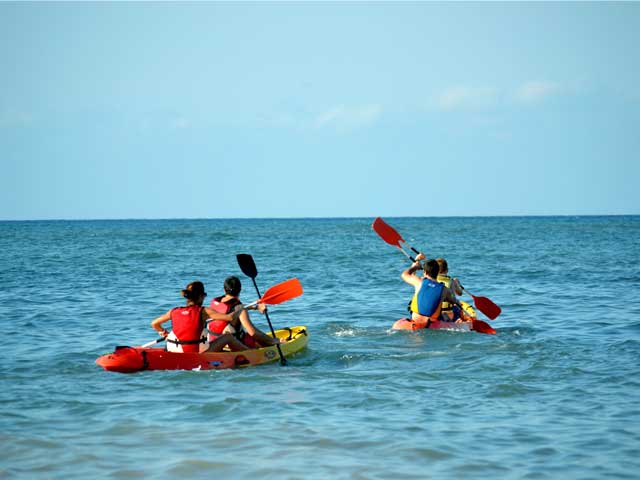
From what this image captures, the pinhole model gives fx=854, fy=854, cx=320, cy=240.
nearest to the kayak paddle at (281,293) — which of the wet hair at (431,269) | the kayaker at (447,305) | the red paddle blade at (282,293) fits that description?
the red paddle blade at (282,293)

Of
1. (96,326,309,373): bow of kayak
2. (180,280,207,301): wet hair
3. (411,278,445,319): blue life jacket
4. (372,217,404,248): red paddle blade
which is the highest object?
(372,217,404,248): red paddle blade

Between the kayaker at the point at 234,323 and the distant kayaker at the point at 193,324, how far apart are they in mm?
102

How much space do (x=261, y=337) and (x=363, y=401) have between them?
2929 millimetres

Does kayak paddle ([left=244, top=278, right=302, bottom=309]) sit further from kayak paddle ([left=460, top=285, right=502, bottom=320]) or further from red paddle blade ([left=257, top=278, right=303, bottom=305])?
kayak paddle ([left=460, top=285, right=502, bottom=320])

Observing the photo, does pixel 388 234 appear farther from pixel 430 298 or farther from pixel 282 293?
pixel 282 293

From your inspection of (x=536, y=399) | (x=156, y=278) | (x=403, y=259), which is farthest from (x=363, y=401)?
(x=403, y=259)

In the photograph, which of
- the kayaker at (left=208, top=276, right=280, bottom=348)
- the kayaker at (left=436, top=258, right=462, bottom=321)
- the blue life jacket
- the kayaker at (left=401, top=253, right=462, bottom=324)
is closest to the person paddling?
the kayaker at (left=436, top=258, right=462, bottom=321)

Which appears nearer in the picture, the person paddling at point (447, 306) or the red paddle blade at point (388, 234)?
the person paddling at point (447, 306)

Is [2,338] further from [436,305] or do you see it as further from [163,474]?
[163,474]

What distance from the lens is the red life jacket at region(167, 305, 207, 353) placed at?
A: 10836 millimetres

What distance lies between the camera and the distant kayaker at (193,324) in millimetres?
10719

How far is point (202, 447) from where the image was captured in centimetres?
763

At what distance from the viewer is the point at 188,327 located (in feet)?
35.9

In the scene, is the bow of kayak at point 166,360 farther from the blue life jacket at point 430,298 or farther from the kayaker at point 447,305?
the kayaker at point 447,305
